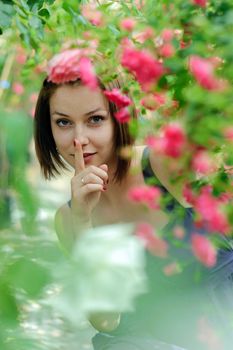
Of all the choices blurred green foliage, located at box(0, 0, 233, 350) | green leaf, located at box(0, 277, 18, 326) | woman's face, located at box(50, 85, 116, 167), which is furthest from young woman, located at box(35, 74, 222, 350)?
green leaf, located at box(0, 277, 18, 326)

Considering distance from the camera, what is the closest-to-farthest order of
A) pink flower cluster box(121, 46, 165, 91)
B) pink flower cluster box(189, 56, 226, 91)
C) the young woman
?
pink flower cluster box(189, 56, 226, 91) → pink flower cluster box(121, 46, 165, 91) → the young woman

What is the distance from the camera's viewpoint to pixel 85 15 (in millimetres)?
1776

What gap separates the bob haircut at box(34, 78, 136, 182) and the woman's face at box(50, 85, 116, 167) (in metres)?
0.02

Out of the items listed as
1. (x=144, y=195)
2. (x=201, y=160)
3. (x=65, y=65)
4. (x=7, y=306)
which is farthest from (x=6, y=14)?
(x=7, y=306)

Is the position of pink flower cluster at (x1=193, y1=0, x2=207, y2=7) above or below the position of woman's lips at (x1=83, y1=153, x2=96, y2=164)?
below

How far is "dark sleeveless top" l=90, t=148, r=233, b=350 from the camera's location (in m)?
2.09

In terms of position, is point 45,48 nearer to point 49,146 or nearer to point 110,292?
point 49,146

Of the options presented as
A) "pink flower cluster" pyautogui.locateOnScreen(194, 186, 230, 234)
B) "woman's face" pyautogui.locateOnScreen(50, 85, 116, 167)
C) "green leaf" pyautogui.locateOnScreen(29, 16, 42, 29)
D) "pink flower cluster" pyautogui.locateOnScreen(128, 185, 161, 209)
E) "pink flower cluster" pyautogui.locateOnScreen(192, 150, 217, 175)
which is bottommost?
"pink flower cluster" pyautogui.locateOnScreen(194, 186, 230, 234)

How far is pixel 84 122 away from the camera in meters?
1.99

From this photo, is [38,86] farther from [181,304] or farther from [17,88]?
[181,304]

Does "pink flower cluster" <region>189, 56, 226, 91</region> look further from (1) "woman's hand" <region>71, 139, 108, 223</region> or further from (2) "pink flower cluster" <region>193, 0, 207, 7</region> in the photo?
(1) "woman's hand" <region>71, 139, 108, 223</region>

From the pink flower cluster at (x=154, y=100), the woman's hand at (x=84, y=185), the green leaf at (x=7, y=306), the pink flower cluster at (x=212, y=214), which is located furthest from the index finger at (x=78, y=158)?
the green leaf at (x=7, y=306)

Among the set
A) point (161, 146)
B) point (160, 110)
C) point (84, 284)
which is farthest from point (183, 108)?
point (84, 284)

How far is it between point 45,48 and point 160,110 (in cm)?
57
